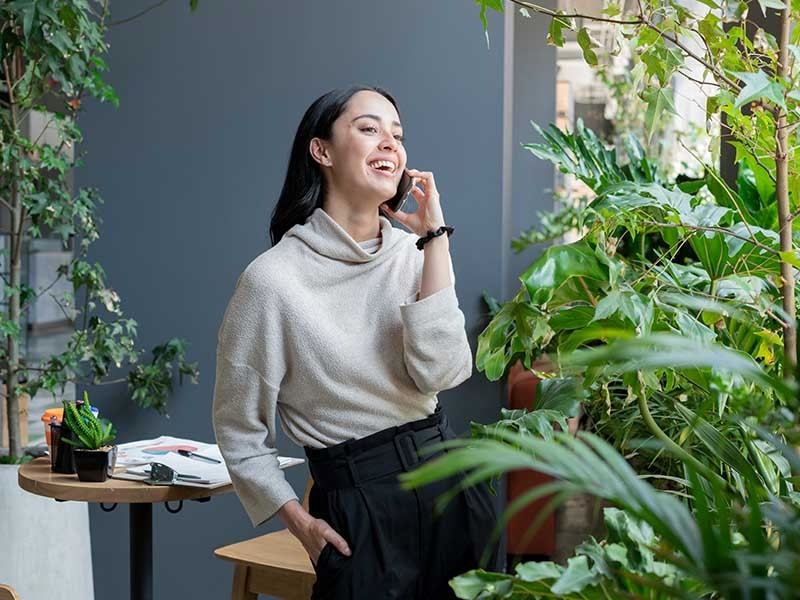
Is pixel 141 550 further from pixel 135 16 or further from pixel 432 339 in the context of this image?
pixel 135 16

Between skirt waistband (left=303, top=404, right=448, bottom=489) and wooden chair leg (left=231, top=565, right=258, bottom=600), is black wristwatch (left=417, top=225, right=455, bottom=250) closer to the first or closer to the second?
skirt waistband (left=303, top=404, right=448, bottom=489)

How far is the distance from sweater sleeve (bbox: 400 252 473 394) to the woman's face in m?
0.26

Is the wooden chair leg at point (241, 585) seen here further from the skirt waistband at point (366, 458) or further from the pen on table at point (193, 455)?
the skirt waistband at point (366, 458)

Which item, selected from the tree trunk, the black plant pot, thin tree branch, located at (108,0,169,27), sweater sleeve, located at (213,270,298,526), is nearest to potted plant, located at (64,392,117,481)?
the black plant pot

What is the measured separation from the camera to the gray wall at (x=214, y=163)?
3.47m

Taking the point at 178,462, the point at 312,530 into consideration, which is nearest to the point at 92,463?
the point at 178,462

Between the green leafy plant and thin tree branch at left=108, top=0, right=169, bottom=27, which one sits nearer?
the green leafy plant

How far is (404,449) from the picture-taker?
1.96m

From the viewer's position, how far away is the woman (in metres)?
1.93

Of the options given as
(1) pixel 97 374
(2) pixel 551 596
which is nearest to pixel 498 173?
(1) pixel 97 374

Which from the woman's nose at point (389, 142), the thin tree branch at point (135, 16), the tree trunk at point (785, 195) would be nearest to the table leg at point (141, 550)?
the woman's nose at point (389, 142)

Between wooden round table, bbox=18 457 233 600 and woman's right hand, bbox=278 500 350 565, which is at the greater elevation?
woman's right hand, bbox=278 500 350 565

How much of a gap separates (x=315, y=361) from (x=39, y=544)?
1537 millimetres

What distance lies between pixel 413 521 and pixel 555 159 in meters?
1.03
